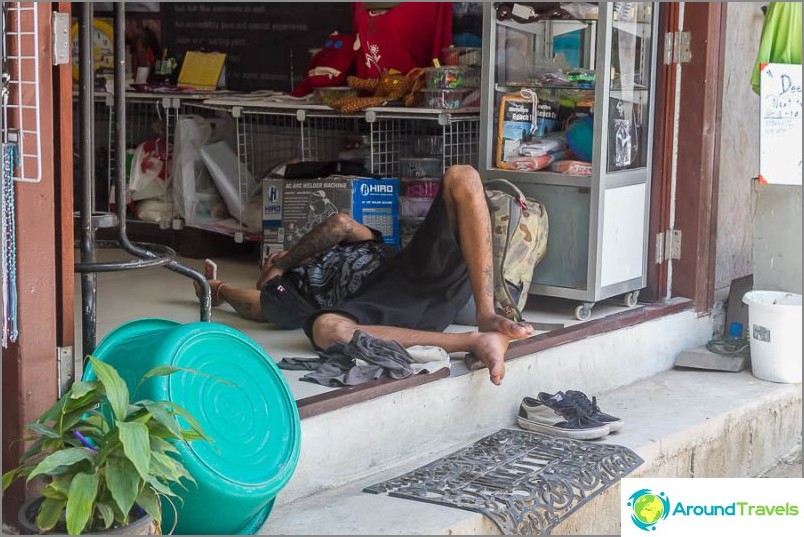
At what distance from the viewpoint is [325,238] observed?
17.4ft

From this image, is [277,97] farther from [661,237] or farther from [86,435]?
[86,435]

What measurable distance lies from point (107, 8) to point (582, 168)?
15.0 ft

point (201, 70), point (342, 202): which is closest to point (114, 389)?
point (342, 202)

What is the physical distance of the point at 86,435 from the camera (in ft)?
9.17

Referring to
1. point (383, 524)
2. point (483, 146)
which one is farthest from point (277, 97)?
point (383, 524)

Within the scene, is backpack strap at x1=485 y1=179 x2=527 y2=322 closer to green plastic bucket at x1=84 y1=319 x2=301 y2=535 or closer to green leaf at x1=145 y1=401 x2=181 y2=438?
green plastic bucket at x1=84 y1=319 x2=301 y2=535

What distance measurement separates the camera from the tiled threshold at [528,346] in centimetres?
377

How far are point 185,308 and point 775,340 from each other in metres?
2.76

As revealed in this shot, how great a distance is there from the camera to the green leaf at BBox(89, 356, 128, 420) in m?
2.67

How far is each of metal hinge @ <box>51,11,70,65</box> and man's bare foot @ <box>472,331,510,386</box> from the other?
1953mm

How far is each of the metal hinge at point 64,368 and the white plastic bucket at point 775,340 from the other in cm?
344

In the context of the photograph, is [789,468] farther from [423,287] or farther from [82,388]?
[82,388]

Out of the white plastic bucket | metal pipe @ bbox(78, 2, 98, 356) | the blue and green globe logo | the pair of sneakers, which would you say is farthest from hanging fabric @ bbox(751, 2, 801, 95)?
metal pipe @ bbox(78, 2, 98, 356)

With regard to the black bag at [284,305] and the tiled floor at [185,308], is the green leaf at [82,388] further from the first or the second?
the black bag at [284,305]
